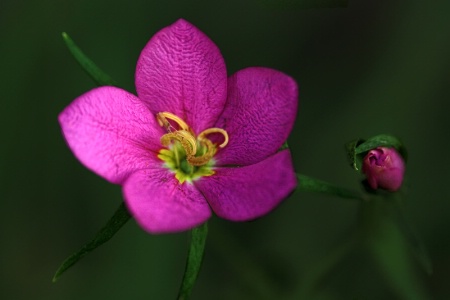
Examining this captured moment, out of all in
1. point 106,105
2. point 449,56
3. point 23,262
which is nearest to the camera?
point 106,105

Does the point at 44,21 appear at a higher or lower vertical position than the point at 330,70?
higher

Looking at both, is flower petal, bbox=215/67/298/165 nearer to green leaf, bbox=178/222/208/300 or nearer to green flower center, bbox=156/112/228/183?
green flower center, bbox=156/112/228/183

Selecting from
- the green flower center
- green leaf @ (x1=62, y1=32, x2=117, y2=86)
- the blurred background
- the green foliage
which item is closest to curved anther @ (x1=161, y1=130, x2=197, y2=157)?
the green flower center

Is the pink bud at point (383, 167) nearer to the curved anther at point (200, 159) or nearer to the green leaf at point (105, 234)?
the curved anther at point (200, 159)

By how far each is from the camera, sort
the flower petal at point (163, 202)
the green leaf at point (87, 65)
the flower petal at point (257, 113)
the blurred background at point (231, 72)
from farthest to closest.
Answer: the blurred background at point (231, 72) < the green leaf at point (87, 65) < the flower petal at point (257, 113) < the flower petal at point (163, 202)

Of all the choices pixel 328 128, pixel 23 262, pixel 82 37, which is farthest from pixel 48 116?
pixel 328 128

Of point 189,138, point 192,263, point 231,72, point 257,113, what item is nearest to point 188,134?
point 189,138

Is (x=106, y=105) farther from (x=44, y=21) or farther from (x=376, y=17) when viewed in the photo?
(x=376, y=17)

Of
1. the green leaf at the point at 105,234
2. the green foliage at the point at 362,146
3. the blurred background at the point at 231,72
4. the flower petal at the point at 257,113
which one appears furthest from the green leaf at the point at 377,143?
the blurred background at the point at 231,72
